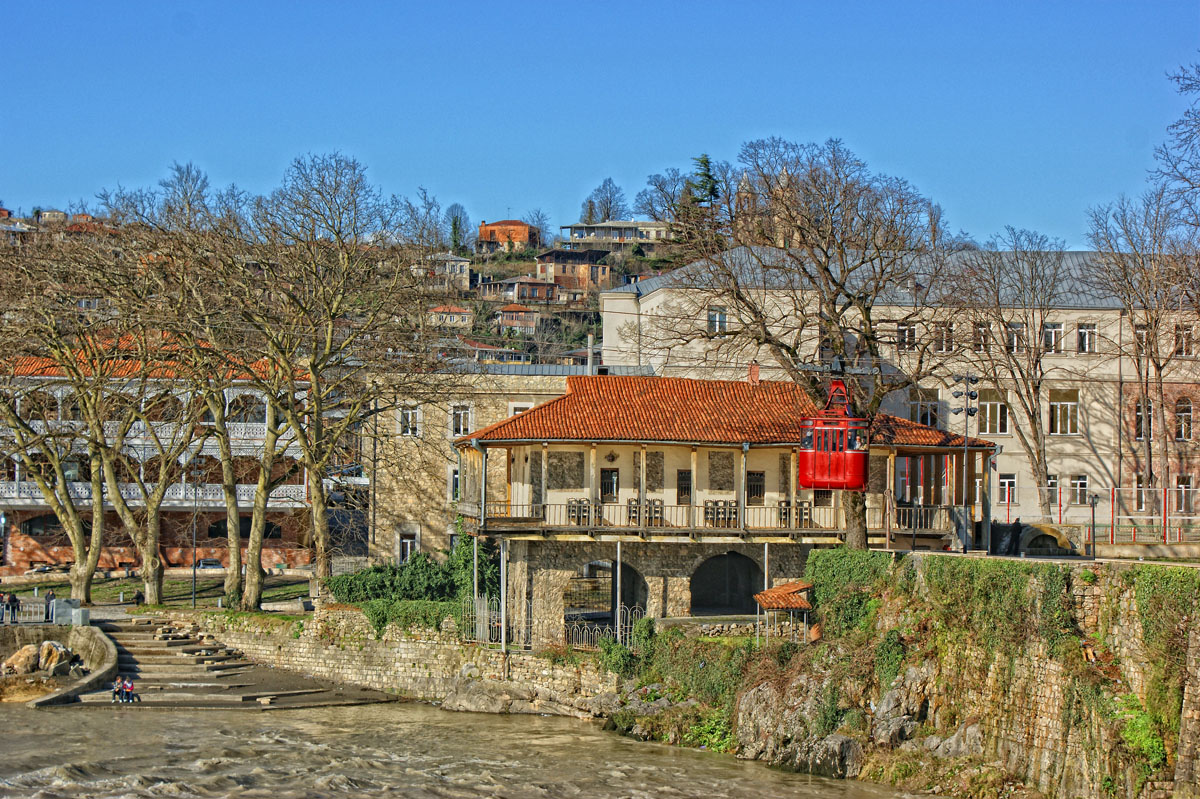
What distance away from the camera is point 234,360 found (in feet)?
125

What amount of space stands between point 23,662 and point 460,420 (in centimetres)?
1547

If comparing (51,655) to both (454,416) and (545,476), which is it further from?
(454,416)

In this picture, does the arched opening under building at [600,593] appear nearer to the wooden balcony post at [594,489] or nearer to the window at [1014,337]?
the wooden balcony post at [594,489]

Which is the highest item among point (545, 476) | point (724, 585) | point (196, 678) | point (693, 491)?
point (545, 476)

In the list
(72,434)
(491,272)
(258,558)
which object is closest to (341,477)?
(258,558)

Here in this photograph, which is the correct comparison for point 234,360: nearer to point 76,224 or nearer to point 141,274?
point 141,274

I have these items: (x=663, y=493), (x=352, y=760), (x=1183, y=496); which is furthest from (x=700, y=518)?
(x=1183, y=496)

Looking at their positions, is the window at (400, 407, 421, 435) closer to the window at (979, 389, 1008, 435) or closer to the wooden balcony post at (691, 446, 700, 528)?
the wooden balcony post at (691, 446, 700, 528)

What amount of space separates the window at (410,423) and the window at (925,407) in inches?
697

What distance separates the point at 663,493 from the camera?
36.3m

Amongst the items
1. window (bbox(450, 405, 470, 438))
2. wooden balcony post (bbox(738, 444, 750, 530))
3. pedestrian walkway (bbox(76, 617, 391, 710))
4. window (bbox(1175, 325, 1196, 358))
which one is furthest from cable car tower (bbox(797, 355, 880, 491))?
window (bbox(450, 405, 470, 438))

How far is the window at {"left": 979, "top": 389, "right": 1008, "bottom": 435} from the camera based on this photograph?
158ft

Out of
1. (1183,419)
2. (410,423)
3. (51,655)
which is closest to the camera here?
(51,655)

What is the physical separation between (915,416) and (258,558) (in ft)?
77.8
